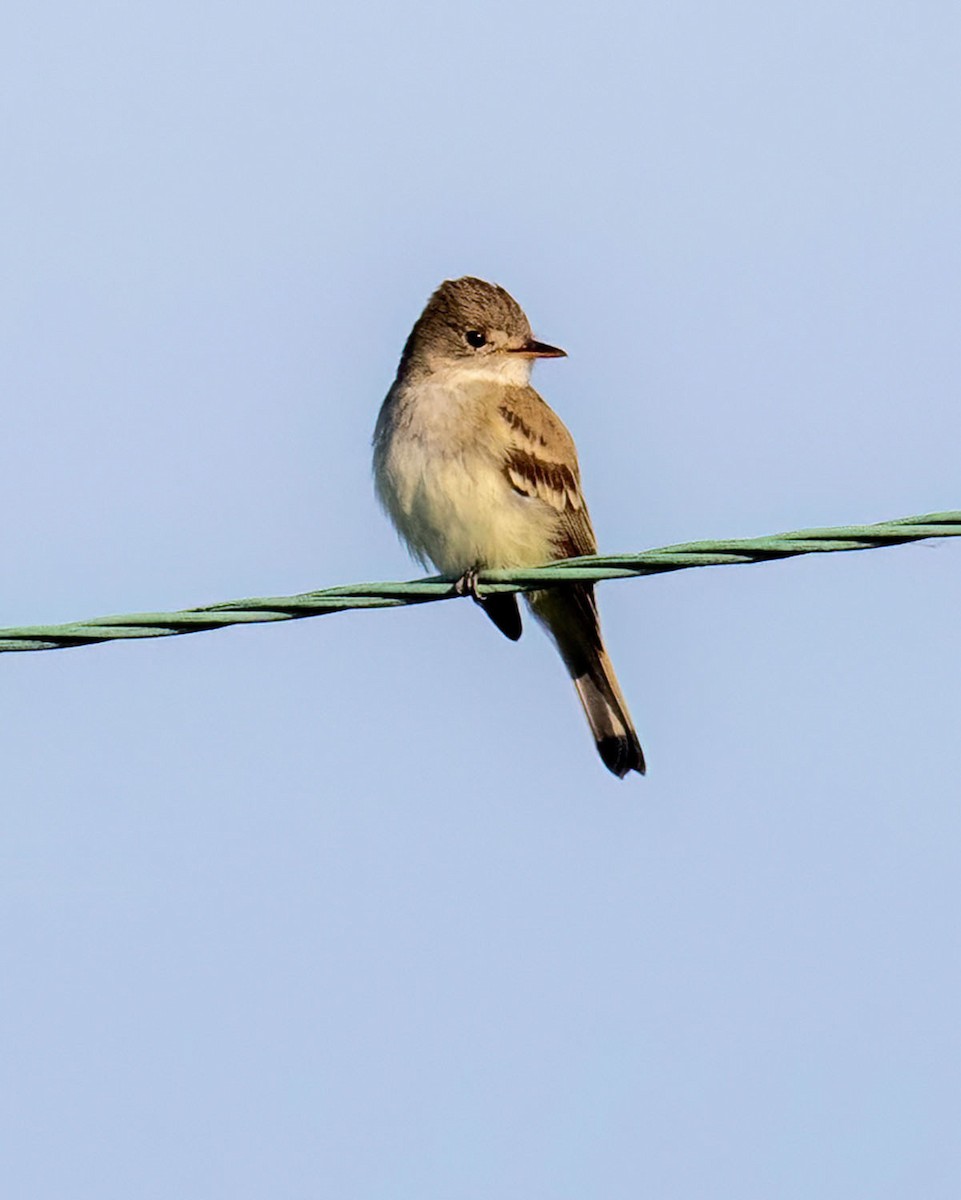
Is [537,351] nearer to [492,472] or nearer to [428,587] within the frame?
[492,472]

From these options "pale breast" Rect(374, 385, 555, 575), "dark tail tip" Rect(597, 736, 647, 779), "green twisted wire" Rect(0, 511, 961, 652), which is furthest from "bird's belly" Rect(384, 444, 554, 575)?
"green twisted wire" Rect(0, 511, 961, 652)

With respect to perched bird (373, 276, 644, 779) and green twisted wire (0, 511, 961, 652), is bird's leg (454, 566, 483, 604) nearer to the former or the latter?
perched bird (373, 276, 644, 779)

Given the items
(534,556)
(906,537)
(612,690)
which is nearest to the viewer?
(906,537)

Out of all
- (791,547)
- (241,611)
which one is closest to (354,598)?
(241,611)

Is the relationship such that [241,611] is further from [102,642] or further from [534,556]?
[534,556]

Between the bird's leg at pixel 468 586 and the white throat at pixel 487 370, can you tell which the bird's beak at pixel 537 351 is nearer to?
the white throat at pixel 487 370

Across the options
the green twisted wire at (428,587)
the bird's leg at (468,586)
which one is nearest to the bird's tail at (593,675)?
Answer: the bird's leg at (468,586)
